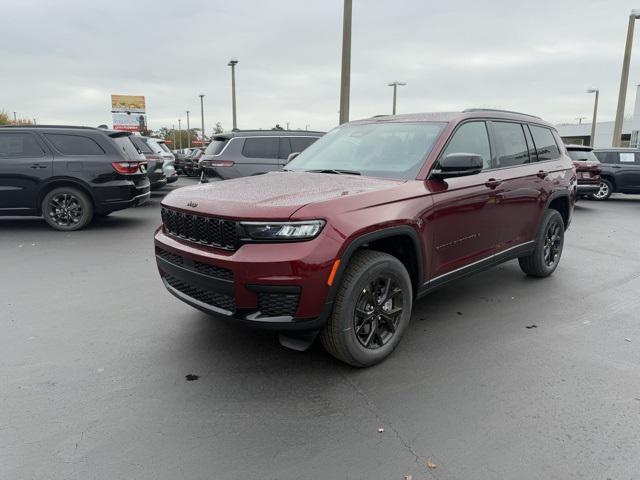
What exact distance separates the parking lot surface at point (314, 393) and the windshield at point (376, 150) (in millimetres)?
1409

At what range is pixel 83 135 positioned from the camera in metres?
8.57

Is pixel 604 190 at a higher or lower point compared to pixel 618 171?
lower

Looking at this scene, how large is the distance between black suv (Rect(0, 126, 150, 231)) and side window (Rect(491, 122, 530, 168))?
662 centimetres

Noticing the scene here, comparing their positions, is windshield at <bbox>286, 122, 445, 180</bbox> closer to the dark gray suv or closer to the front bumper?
the front bumper

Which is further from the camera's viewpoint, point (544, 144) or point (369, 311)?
point (544, 144)

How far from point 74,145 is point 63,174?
1.97 feet

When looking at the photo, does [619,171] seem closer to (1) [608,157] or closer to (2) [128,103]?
(1) [608,157]

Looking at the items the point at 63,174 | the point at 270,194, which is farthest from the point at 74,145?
the point at 270,194

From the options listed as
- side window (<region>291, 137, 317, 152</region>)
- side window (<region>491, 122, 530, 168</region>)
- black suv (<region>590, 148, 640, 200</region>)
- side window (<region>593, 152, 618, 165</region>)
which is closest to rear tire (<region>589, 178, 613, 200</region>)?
black suv (<region>590, 148, 640, 200</region>)

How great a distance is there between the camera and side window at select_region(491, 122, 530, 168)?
459cm

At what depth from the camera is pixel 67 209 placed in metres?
8.52

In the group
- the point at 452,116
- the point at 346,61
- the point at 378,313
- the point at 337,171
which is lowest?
the point at 378,313

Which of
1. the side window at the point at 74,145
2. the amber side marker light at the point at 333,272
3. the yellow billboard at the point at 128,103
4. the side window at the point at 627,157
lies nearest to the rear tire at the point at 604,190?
the side window at the point at 627,157

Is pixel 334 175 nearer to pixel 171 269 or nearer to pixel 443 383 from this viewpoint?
pixel 171 269
